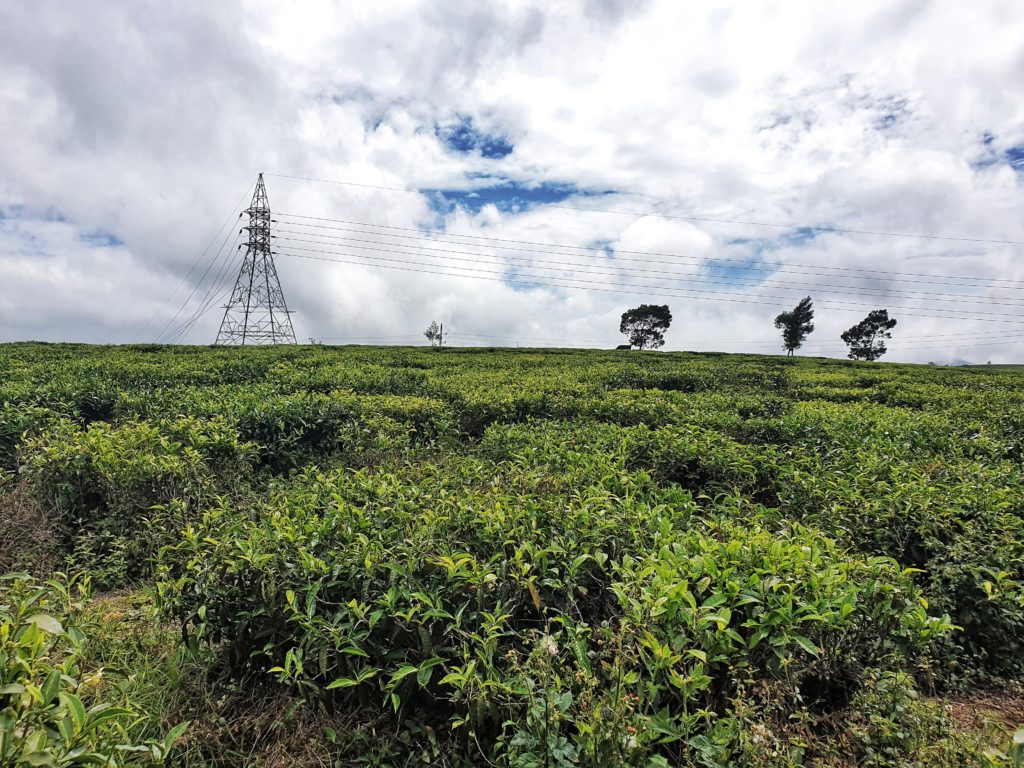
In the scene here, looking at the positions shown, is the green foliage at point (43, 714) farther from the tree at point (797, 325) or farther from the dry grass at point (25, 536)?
the tree at point (797, 325)

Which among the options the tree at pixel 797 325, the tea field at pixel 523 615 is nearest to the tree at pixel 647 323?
the tree at pixel 797 325

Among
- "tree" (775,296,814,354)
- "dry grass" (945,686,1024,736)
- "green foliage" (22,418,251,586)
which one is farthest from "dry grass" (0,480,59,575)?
"tree" (775,296,814,354)

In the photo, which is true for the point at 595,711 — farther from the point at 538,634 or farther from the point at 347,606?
the point at 347,606

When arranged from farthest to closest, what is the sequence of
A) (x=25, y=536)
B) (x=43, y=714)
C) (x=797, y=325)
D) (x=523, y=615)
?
(x=797, y=325)
(x=25, y=536)
(x=523, y=615)
(x=43, y=714)

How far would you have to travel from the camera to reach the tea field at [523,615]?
5.95 feet

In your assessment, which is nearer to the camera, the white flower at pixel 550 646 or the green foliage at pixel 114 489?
the white flower at pixel 550 646

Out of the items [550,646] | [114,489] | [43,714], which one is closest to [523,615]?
[550,646]

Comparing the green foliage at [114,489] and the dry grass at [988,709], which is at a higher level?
the green foliage at [114,489]

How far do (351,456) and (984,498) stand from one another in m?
5.26

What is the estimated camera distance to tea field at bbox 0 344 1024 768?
5.95 ft

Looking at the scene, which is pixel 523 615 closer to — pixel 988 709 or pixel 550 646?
pixel 550 646

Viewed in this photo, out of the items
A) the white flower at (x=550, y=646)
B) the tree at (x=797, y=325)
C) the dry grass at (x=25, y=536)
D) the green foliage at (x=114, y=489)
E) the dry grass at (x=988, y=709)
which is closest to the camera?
the white flower at (x=550, y=646)

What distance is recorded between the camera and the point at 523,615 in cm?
244

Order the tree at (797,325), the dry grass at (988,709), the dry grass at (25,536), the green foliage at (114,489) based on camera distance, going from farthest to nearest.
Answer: the tree at (797,325)
the green foliage at (114,489)
the dry grass at (25,536)
the dry grass at (988,709)
